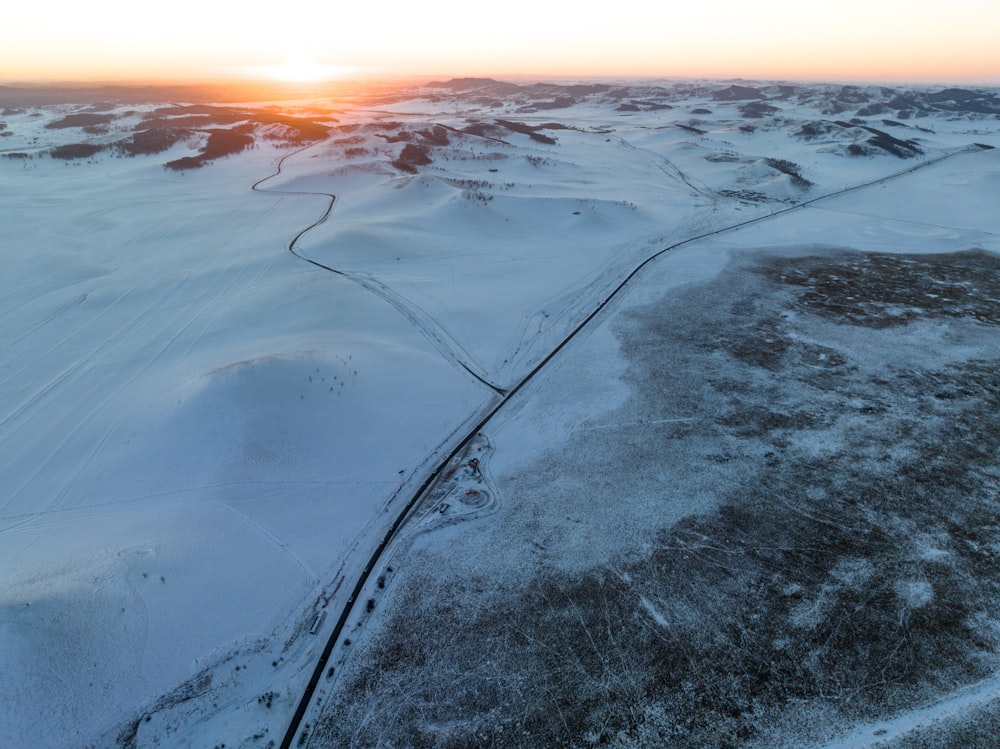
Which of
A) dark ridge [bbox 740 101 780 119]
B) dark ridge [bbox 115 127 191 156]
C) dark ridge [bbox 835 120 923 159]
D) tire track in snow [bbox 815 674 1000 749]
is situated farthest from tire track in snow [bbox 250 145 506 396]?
Result: dark ridge [bbox 740 101 780 119]

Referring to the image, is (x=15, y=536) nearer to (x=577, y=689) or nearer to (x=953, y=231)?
(x=577, y=689)

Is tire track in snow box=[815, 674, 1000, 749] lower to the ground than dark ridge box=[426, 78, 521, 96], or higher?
lower

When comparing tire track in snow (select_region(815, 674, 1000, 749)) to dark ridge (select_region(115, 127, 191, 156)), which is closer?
tire track in snow (select_region(815, 674, 1000, 749))

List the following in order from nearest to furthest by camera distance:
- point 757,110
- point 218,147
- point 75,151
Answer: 1. point 75,151
2. point 218,147
3. point 757,110

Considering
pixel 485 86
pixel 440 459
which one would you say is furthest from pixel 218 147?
pixel 485 86

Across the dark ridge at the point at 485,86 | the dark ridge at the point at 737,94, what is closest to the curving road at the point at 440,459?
the dark ridge at the point at 737,94

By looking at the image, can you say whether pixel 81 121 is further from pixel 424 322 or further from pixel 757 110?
pixel 757 110

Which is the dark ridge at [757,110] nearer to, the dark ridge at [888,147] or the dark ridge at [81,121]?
the dark ridge at [888,147]

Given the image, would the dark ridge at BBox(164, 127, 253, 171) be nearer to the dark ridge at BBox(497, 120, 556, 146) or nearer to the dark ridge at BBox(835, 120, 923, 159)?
the dark ridge at BBox(497, 120, 556, 146)

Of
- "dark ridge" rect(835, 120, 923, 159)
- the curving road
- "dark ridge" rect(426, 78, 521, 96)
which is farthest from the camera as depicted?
"dark ridge" rect(426, 78, 521, 96)
